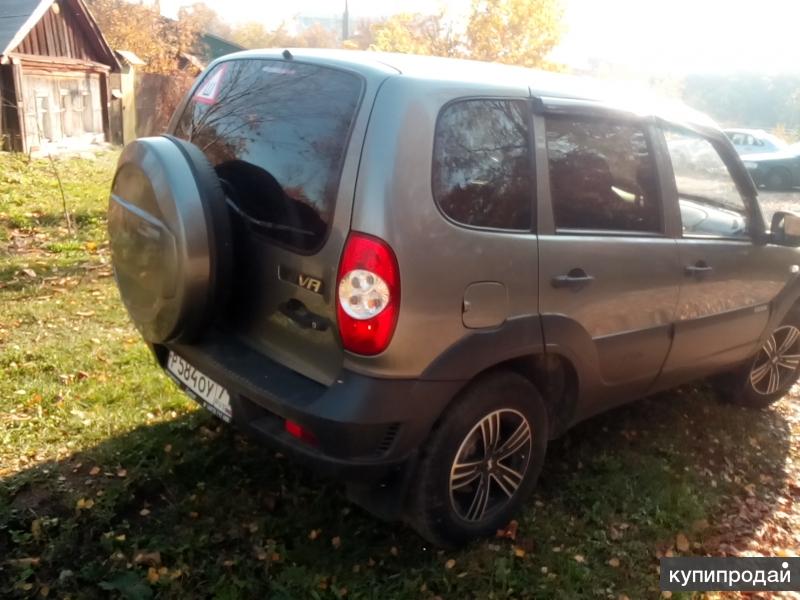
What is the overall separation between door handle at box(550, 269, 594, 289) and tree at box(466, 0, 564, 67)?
15760 millimetres

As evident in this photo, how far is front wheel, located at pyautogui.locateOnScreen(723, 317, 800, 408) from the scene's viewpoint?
446cm

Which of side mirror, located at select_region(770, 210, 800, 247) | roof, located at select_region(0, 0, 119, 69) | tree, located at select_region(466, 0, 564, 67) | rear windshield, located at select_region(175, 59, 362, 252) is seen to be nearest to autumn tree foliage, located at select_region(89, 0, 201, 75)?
roof, located at select_region(0, 0, 119, 69)

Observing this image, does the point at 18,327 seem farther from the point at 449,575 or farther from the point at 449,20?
the point at 449,20

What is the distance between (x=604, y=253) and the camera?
304 cm

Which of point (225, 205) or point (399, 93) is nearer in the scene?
point (399, 93)

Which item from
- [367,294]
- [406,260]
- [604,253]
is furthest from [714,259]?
[367,294]

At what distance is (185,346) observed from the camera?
289 centimetres

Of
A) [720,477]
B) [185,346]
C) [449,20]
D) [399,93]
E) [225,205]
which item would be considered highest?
[449,20]

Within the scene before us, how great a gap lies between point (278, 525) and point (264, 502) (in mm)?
179

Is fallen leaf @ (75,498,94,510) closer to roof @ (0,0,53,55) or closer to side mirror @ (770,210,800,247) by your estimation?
side mirror @ (770,210,800,247)

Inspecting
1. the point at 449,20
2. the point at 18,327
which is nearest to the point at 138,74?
the point at 449,20

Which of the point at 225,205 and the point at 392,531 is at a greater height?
the point at 225,205

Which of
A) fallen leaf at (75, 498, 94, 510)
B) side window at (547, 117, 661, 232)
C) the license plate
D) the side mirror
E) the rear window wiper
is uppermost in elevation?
side window at (547, 117, 661, 232)

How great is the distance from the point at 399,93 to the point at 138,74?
20.9m
